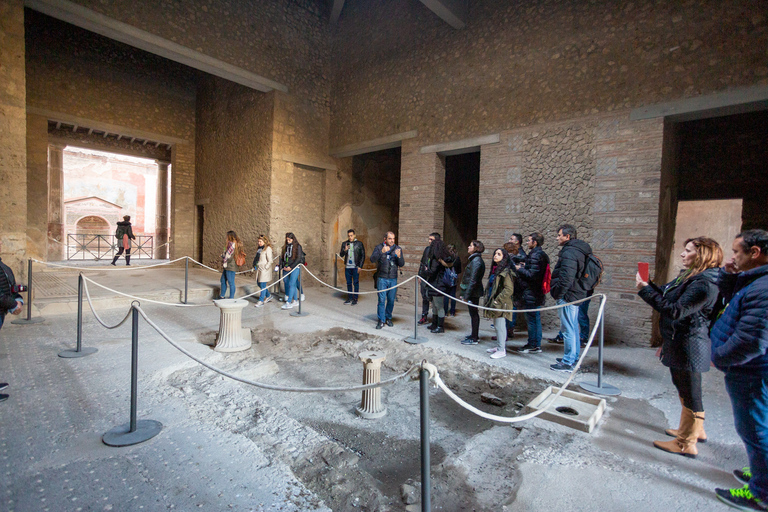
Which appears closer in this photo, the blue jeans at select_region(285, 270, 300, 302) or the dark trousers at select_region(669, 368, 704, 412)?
the dark trousers at select_region(669, 368, 704, 412)

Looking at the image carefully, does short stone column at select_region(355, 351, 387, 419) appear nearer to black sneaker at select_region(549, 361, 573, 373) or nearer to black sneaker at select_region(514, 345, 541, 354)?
black sneaker at select_region(549, 361, 573, 373)

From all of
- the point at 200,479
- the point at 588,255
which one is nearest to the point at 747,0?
the point at 588,255

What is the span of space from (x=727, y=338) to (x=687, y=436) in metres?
1.03

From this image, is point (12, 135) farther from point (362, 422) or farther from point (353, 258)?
point (362, 422)

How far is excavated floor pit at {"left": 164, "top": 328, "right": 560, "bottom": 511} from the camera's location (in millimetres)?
2535

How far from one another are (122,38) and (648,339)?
35.8 ft

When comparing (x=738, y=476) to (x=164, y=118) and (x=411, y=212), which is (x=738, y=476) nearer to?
(x=411, y=212)

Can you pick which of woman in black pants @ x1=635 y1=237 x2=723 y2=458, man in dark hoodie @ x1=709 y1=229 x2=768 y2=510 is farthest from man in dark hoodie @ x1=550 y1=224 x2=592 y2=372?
man in dark hoodie @ x1=709 y1=229 x2=768 y2=510

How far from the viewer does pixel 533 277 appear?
5.42 meters

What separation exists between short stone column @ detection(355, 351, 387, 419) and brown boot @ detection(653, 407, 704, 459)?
2.30 meters

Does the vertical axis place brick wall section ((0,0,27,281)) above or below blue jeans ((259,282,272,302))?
above

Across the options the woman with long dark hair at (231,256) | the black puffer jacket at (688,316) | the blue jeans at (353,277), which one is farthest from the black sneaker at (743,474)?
the woman with long dark hair at (231,256)

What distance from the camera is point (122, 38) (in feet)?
25.7

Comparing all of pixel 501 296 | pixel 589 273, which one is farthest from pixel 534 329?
pixel 589 273
